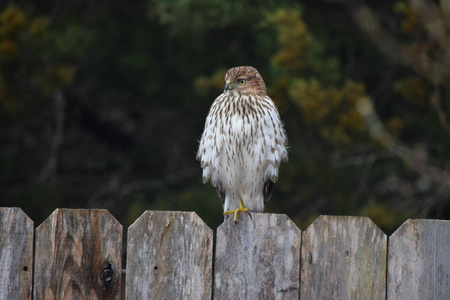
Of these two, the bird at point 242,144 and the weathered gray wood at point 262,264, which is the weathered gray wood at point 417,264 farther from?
the bird at point 242,144

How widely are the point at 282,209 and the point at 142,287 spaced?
199 inches

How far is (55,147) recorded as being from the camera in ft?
30.4

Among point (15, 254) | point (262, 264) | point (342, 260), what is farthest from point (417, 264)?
point (15, 254)

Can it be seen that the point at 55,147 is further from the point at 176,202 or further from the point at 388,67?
the point at 388,67

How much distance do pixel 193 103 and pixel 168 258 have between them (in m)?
6.32

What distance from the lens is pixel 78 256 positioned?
2.85 meters

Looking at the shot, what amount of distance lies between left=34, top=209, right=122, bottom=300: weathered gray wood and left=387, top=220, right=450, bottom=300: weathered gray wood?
109cm

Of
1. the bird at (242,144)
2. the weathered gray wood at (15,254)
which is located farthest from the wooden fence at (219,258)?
the bird at (242,144)

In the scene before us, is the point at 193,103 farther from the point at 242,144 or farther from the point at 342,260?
the point at 342,260

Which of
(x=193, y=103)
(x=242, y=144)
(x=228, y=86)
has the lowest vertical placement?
(x=242, y=144)

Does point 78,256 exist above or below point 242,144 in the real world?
below

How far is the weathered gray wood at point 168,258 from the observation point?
2.87 m

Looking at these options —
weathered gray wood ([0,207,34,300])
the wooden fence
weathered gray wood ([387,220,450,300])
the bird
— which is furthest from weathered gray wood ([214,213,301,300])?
the bird

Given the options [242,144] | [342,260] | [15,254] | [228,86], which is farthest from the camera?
[228,86]
